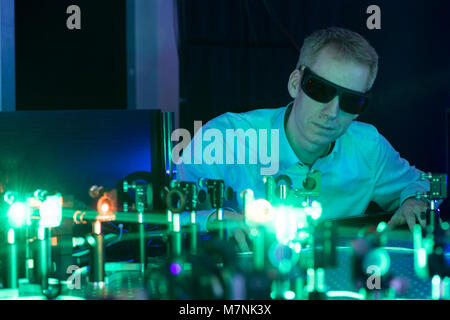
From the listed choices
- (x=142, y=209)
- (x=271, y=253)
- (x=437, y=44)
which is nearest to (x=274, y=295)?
(x=271, y=253)

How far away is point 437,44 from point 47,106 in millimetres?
2362

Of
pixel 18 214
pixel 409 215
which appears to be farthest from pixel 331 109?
pixel 18 214

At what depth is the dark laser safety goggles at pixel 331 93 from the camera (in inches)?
56.8

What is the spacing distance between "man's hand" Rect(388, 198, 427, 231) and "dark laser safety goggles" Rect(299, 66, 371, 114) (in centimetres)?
41

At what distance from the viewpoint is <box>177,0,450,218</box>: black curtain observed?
3127 millimetres

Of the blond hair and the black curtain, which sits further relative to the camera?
the black curtain

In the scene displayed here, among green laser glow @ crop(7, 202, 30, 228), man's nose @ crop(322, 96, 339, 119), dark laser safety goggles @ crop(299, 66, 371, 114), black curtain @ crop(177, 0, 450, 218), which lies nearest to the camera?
green laser glow @ crop(7, 202, 30, 228)

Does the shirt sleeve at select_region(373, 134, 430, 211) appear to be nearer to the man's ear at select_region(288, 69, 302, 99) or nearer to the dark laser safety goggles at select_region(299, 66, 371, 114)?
the man's ear at select_region(288, 69, 302, 99)

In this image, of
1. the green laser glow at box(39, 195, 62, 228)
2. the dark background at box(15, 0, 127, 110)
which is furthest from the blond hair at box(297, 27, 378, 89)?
the dark background at box(15, 0, 127, 110)

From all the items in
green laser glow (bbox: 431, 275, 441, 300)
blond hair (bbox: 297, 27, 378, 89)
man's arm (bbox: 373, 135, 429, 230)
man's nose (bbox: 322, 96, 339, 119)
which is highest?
blond hair (bbox: 297, 27, 378, 89)

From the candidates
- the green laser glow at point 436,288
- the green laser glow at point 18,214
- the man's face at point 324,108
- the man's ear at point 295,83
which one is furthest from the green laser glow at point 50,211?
the man's ear at point 295,83
